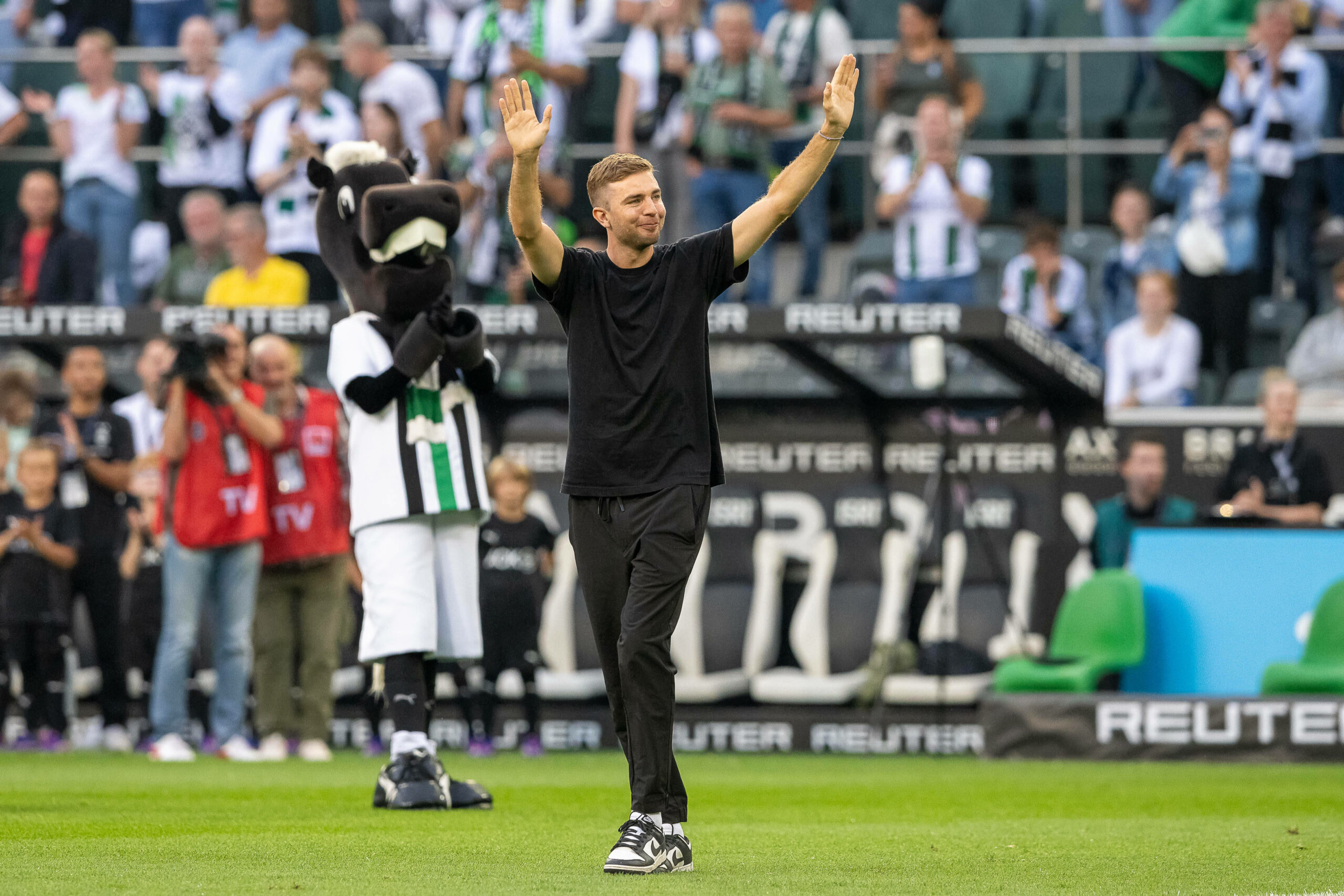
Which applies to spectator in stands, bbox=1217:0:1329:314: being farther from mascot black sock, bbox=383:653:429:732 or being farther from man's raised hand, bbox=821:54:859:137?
man's raised hand, bbox=821:54:859:137

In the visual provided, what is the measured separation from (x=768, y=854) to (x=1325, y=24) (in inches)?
433

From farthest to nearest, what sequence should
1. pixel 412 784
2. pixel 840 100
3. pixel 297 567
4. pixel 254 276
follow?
pixel 254 276 < pixel 297 567 < pixel 412 784 < pixel 840 100

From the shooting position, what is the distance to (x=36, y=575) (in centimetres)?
1121

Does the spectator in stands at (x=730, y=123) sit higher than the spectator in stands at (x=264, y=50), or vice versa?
the spectator in stands at (x=264, y=50)

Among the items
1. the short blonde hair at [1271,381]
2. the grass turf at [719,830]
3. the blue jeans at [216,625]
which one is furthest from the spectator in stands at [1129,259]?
the blue jeans at [216,625]

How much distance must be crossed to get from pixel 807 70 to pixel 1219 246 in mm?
3068

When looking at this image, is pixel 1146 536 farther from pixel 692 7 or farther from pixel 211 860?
pixel 211 860

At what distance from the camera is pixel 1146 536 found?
37.0 feet

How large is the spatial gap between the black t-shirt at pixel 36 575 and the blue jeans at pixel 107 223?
3.36 meters

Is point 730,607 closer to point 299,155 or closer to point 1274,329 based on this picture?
point 299,155

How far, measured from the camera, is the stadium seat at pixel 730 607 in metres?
12.1

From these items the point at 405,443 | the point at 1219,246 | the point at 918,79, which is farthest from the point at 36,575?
the point at 1219,246

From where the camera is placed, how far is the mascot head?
7.72 metres

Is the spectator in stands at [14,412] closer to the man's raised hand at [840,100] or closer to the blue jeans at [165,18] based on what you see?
the blue jeans at [165,18]
